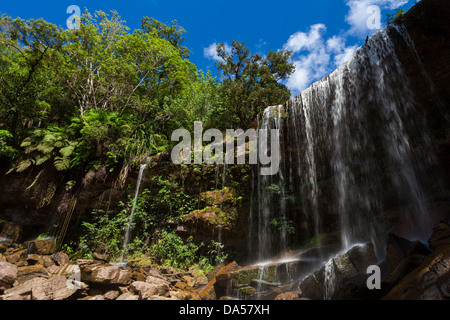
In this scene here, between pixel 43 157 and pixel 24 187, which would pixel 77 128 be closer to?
pixel 43 157

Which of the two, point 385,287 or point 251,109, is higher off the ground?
point 251,109

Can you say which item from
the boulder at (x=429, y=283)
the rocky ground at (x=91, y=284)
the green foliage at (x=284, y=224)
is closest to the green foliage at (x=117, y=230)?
the rocky ground at (x=91, y=284)

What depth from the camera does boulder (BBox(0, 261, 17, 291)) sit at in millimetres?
4812

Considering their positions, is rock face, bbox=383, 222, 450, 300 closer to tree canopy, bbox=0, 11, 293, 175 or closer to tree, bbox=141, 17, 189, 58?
tree canopy, bbox=0, 11, 293, 175

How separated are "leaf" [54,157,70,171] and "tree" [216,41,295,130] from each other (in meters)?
9.09

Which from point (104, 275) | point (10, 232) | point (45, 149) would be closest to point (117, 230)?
point (104, 275)

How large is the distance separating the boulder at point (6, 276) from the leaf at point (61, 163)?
4.90 m

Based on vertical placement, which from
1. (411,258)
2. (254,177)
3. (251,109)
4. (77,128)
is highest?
(251,109)

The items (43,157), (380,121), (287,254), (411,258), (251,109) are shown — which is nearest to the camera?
(411,258)

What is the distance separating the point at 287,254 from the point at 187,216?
4.34 m

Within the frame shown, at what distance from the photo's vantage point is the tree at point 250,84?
12.4 metres

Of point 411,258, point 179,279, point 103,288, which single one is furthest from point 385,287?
point 103,288

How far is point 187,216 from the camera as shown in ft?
27.7

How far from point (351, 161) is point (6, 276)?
11.2 metres
